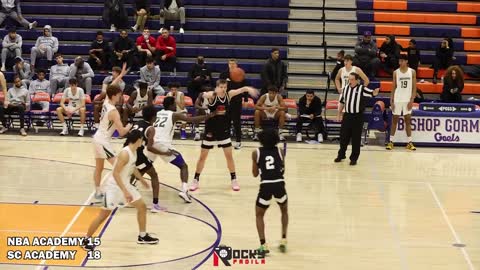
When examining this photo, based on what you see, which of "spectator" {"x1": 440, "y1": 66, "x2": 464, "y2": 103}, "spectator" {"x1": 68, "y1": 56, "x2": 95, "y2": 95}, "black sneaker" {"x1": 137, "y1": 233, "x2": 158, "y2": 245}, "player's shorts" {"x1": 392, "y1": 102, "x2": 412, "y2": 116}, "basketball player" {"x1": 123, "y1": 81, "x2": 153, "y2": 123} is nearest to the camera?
"black sneaker" {"x1": 137, "y1": 233, "x2": 158, "y2": 245}

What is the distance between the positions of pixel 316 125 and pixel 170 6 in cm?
566

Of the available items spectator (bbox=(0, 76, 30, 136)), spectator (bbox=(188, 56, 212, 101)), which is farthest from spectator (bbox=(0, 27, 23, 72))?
spectator (bbox=(188, 56, 212, 101))

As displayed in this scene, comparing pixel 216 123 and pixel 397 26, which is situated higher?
pixel 397 26

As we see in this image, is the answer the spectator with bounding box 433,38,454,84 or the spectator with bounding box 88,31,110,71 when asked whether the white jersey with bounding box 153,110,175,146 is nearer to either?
the spectator with bounding box 88,31,110,71

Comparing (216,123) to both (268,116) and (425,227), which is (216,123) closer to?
(425,227)

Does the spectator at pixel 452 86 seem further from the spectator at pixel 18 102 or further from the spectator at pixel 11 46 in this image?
the spectator at pixel 11 46

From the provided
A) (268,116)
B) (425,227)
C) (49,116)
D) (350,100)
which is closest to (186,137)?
(268,116)

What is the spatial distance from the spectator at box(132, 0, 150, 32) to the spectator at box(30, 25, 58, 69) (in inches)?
81.0

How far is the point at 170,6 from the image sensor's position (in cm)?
2039

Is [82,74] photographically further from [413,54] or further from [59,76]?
[413,54]

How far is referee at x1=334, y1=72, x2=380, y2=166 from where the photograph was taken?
14.4 metres

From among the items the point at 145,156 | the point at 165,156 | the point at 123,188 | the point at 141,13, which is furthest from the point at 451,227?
the point at 141,13

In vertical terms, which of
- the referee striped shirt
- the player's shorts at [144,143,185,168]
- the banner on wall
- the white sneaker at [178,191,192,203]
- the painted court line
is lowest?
the painted court line

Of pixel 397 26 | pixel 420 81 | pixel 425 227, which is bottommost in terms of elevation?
pixel 425 227
